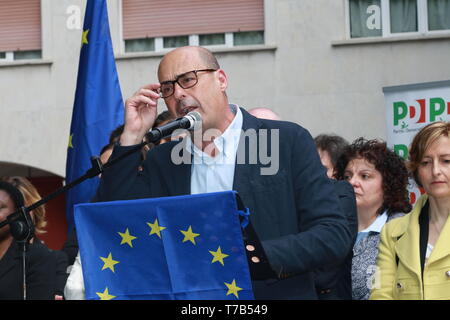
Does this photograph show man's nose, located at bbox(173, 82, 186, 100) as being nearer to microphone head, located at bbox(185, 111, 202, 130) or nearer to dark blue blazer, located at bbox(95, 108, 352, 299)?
microphone head, located at bbox(185, 111, 202, 130)

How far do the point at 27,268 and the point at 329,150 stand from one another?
204cm

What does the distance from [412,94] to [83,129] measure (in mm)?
2567

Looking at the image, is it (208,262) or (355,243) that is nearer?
(208,262)

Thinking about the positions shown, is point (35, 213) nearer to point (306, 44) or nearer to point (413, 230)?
point (413, 230)

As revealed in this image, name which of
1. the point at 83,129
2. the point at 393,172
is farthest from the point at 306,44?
the point at 393,172

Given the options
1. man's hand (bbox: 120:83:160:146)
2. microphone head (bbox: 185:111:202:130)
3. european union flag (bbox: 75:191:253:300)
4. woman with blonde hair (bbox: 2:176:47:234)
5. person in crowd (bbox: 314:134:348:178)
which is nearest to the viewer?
european union flag (bbox: 75:191:253:300)

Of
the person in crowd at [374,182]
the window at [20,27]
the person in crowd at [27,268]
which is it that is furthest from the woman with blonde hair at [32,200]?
the window at [20,27]

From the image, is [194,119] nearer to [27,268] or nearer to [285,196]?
[285,196]

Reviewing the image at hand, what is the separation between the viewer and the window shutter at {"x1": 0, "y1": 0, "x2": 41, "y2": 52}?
14.4 m

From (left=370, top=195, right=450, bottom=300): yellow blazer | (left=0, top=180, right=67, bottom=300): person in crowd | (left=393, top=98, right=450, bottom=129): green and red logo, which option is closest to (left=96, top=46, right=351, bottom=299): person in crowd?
(left=370, top=195, right=450, bottom=300): yellow blazer

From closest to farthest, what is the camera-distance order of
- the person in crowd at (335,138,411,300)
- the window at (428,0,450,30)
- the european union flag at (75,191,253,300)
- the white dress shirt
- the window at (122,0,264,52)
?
the european union flag at (75,191,253,300) → the white dress shirt → the person in crowd at (335,138,411,300) → the window at (428,0,450,30) → the window at (122,0,264,52)

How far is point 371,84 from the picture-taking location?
13.5 m

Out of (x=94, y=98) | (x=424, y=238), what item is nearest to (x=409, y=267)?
(x=424, y=238)

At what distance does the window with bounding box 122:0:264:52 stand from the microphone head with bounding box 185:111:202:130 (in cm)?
1035
